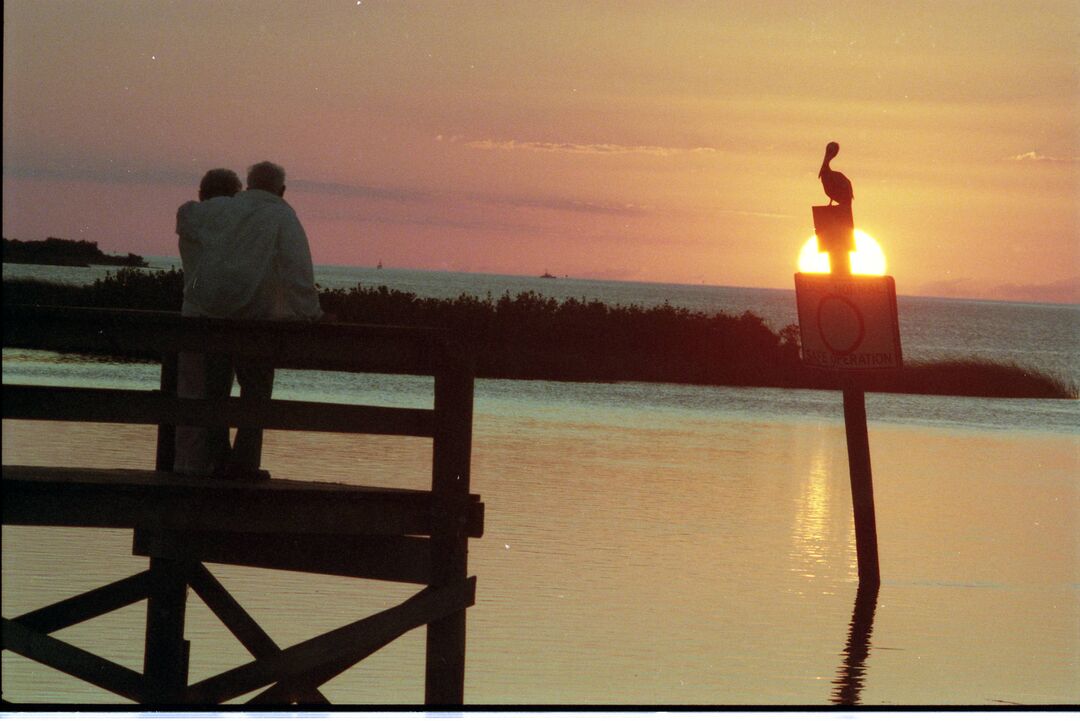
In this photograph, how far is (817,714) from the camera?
7.15 metres

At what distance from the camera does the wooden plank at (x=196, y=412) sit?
6.79m

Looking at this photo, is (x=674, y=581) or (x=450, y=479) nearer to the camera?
(x=450, y=479)

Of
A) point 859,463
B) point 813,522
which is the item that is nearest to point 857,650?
point 859,463

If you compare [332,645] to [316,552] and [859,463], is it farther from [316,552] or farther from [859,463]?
[859,463]

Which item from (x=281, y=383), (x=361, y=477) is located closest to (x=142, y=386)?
(x=281, y=383)

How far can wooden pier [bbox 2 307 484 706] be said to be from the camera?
684 cm

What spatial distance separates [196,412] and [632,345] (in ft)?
135

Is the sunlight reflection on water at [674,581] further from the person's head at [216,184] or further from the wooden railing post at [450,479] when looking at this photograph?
the person's head at [216,184]

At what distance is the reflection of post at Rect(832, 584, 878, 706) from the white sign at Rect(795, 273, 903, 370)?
176 centimetres

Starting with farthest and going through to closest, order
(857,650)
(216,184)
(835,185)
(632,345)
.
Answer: (632,345) → (835,185) → (857,650) → (216,184)

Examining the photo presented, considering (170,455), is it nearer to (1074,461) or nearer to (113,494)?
(113,494)

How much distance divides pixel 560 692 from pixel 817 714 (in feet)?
6.21

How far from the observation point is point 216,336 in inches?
272

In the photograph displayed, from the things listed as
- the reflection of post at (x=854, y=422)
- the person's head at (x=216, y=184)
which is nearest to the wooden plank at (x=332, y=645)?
the person's head at (x=216, y=184)
